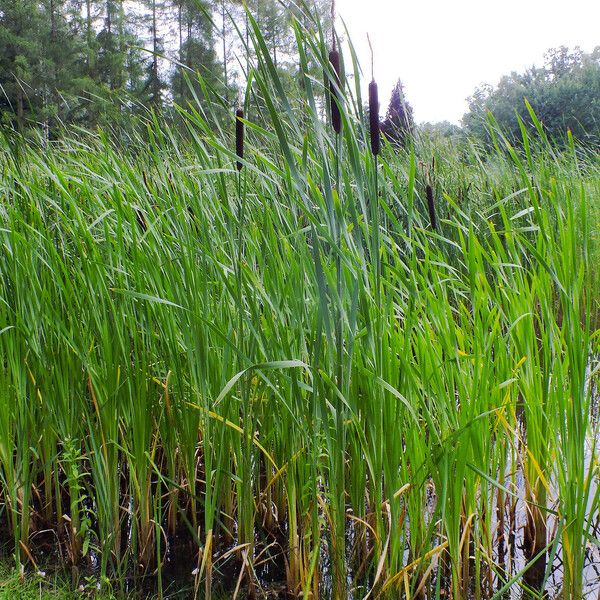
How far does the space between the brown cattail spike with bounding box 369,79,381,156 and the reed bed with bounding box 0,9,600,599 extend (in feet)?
0.13

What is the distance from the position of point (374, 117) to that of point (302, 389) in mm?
834

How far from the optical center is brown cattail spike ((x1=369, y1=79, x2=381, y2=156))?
51.2 inches

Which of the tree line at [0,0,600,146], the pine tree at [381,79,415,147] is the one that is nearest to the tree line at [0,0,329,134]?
the tree line at [0,0,600,146]

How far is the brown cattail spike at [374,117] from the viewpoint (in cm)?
130

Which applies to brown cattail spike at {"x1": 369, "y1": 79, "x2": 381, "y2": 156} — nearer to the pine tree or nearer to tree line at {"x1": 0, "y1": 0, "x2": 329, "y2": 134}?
the pine tree

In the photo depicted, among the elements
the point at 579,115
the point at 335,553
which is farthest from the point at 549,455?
the point at 579,115

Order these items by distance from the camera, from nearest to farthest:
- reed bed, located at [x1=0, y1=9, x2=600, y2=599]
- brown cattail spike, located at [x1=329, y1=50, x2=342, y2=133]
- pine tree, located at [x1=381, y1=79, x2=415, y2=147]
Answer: brown cattail spike, located at [x1=329, y1=50, x2=342, y2=133]
reed bed, located at [x1=0, y1=9, x2=600, y2=599]
pine tree, located at [x1=381, y1=79, x2=415, y2=147]

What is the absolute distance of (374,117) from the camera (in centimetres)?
133

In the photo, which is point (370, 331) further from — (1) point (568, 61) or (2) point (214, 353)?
(1) point (568, 61)

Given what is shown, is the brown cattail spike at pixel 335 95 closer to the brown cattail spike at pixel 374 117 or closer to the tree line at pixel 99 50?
the brown cattail spike at pixel 374 117

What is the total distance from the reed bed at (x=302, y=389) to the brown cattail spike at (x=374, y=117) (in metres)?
0.04

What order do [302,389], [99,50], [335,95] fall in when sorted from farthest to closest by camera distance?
[99,50], [302,389], [335,95]

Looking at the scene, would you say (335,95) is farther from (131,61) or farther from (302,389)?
(131,61)

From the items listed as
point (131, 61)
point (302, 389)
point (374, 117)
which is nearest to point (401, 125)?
point (302, 389)
